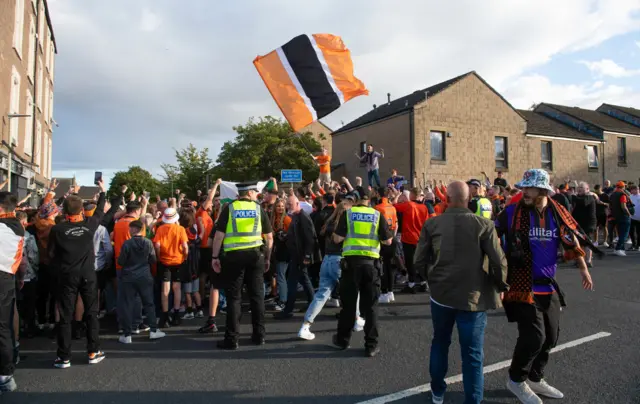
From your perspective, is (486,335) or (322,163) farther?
(322,163)

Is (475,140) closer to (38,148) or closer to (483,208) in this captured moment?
(483,208)

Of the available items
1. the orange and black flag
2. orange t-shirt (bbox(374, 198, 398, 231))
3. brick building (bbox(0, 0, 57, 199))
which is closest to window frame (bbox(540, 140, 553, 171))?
the orange and black flag

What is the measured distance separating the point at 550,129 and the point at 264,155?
2047cm

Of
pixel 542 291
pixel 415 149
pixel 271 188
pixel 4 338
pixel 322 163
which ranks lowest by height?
pixel 4 338

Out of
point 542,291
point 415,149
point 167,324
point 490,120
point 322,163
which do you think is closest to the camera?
point 542,291

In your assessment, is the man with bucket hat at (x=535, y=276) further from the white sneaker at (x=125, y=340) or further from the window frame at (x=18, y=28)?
the window frame at (x=18, y=28)

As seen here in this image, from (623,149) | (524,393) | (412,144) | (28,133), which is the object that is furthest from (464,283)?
(623,149)

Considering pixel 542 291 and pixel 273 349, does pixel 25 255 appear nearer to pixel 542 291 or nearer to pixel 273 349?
pixel 273 349

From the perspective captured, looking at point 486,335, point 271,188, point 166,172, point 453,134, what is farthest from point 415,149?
point 166,172

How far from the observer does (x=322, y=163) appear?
1146 centimetres

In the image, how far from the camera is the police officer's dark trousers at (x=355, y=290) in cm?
504

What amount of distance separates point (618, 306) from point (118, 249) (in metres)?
7.93

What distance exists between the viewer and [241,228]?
5434 mm

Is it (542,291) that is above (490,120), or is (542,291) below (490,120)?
below
